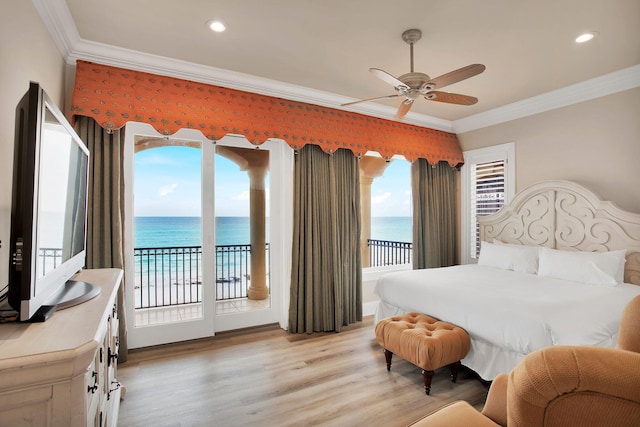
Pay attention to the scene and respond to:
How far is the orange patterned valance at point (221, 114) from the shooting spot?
275 cm

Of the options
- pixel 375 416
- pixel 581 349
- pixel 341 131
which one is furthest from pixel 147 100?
pixel 581 349

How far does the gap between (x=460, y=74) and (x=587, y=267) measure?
2.32 metres

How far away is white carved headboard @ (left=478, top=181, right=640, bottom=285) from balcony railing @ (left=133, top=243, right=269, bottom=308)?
319 cm

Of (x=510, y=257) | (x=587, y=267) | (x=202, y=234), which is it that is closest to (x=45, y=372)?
(x=202, y=234)

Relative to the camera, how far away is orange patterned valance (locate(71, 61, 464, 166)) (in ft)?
9.01

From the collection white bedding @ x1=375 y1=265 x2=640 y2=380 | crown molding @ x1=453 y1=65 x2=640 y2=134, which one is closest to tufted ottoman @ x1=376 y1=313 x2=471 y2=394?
white bedding @ x1=375 y1=265 x2=640 y2=380

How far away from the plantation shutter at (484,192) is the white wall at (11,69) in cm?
498

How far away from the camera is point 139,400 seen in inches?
90.7

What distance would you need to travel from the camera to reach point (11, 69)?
170 centimetres

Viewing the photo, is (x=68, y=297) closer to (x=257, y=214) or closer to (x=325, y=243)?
(x=257, y=214)

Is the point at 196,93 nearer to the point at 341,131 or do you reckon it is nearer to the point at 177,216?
the point at 177,216

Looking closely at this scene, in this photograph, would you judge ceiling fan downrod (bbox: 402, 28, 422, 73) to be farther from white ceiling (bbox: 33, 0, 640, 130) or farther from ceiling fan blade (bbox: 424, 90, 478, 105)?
ceiling fan blade (bbox: 424, 90, 478, 105)

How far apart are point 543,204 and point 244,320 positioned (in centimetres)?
381

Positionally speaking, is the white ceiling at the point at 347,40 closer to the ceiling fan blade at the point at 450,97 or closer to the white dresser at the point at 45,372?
the ceiling fan blade at the point at 450,97
